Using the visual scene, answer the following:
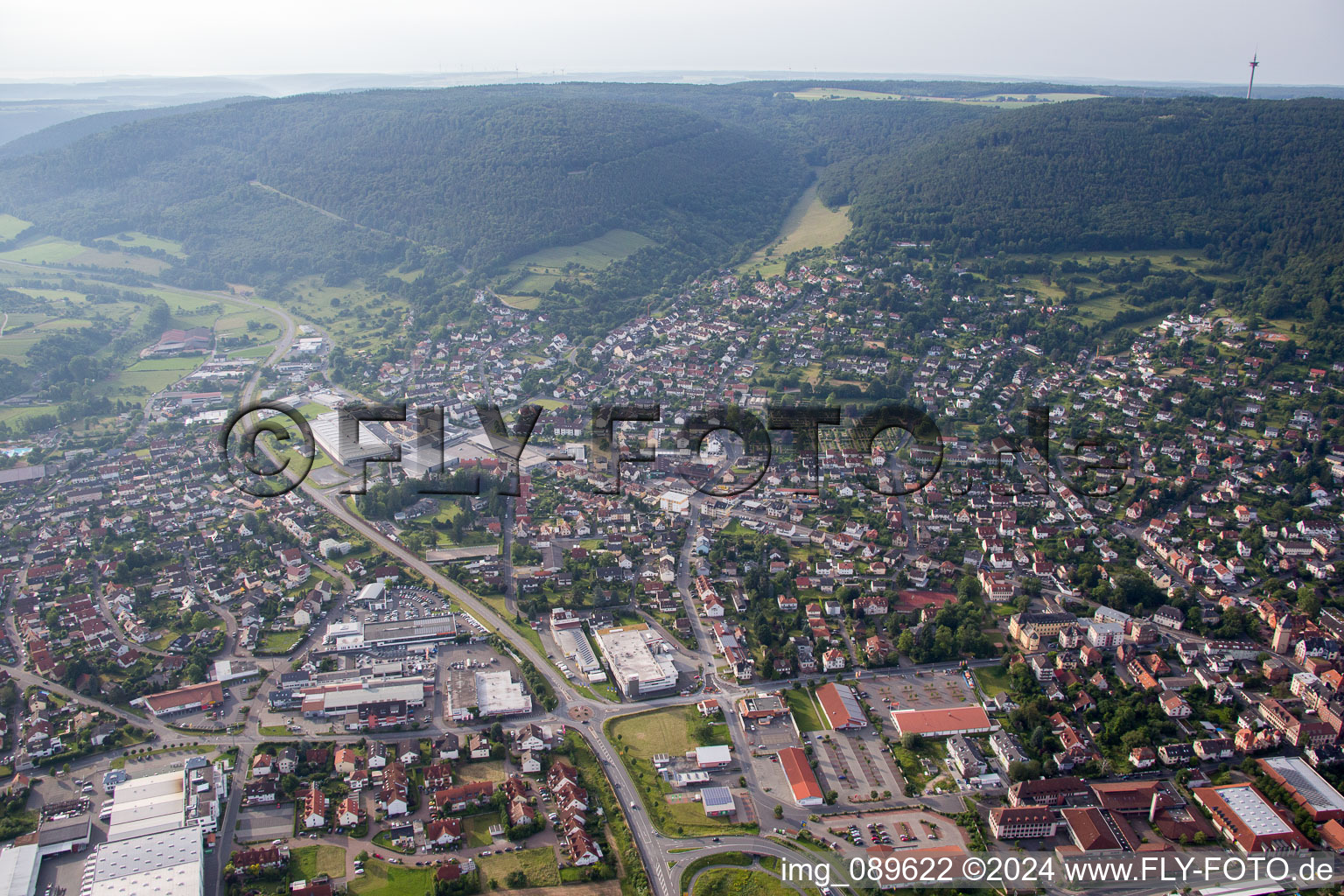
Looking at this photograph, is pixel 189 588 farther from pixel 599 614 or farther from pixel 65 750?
pixel 599 614

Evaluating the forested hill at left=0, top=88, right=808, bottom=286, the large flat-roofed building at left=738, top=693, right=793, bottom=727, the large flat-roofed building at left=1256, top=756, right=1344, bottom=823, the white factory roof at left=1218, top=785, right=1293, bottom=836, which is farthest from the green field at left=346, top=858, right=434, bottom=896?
the forested hill at left=0, top=88, right=808, bottom=286

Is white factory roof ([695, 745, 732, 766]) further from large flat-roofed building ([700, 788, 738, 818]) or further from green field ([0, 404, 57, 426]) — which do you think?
green field ([0, 404, 57, 426])

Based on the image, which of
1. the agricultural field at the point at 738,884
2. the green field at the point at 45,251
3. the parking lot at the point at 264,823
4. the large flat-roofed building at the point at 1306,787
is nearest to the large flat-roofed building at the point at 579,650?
the agricultural field at the point at 738,884

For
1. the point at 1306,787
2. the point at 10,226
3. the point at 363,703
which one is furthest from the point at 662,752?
the point at 10,226

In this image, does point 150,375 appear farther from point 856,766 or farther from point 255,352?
point 856,766

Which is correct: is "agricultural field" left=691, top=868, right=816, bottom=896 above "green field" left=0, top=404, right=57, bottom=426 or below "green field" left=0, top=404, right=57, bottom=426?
below

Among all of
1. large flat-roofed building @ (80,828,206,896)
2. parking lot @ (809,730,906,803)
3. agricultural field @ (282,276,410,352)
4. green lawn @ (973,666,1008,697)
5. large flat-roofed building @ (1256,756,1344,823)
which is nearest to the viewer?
large flat-roofed building @ (80,828,206,896)
